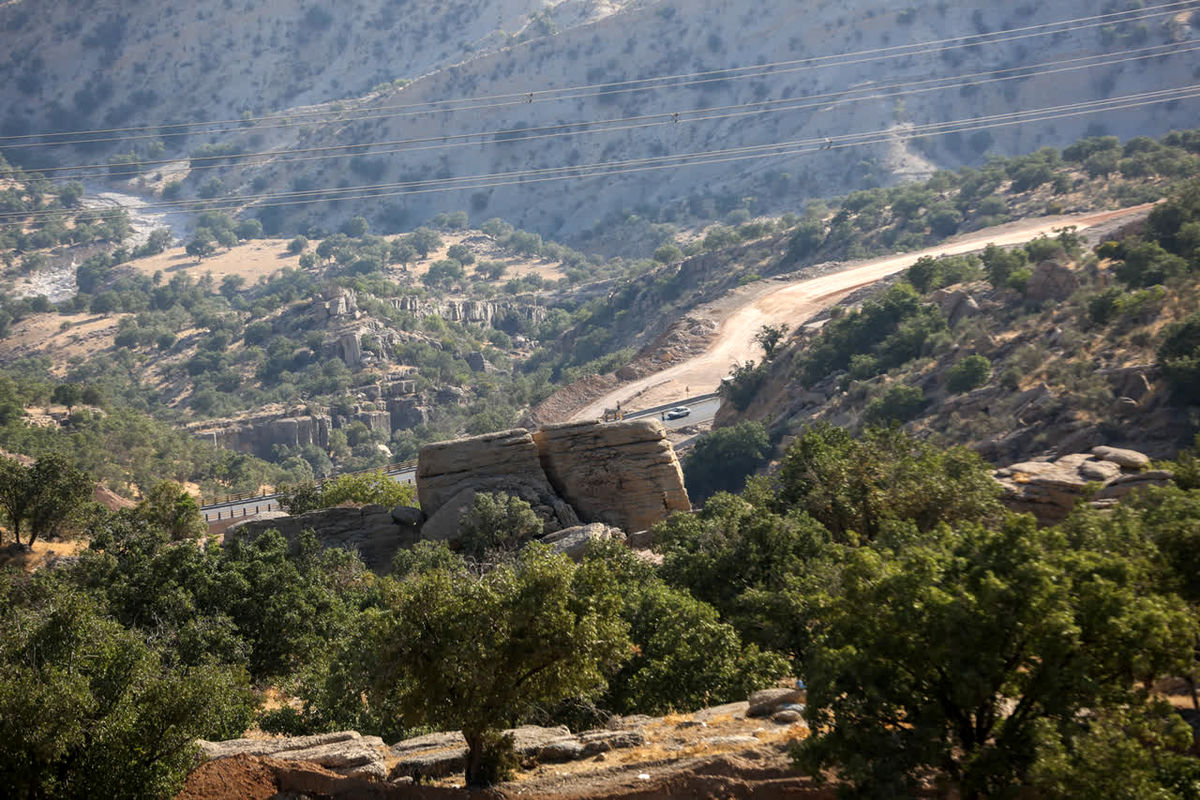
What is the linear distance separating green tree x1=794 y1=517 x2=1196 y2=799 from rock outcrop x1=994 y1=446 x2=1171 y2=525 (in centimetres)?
1832

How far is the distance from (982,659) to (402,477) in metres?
65.9

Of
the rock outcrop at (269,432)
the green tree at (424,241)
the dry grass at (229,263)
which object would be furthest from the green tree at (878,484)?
the dry grass at (229,263)

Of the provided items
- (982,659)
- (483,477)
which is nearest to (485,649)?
(982,659)

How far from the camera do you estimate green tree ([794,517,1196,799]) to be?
14164 mm

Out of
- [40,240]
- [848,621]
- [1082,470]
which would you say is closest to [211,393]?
[40,240]

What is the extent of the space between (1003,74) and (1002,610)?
568 ft

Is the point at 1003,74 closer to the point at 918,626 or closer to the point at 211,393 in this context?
the point at 211,393

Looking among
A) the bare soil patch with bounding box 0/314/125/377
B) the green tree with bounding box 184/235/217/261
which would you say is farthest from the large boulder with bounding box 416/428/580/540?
the green tree with bounding box 184/235/217/261

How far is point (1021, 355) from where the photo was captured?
2121 inches

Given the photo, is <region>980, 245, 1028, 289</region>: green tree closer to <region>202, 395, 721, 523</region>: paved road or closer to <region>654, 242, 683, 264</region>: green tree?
<region>202, 395, 721, 523</region>: paved road

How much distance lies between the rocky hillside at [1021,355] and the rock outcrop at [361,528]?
21479 millimetres

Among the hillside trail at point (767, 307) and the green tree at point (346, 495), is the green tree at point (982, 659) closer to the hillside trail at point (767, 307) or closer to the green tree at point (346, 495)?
the green tree at point (346, 495)

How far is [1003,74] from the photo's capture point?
167 m

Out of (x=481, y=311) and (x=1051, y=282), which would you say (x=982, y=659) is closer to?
(x=1051, y=282)
